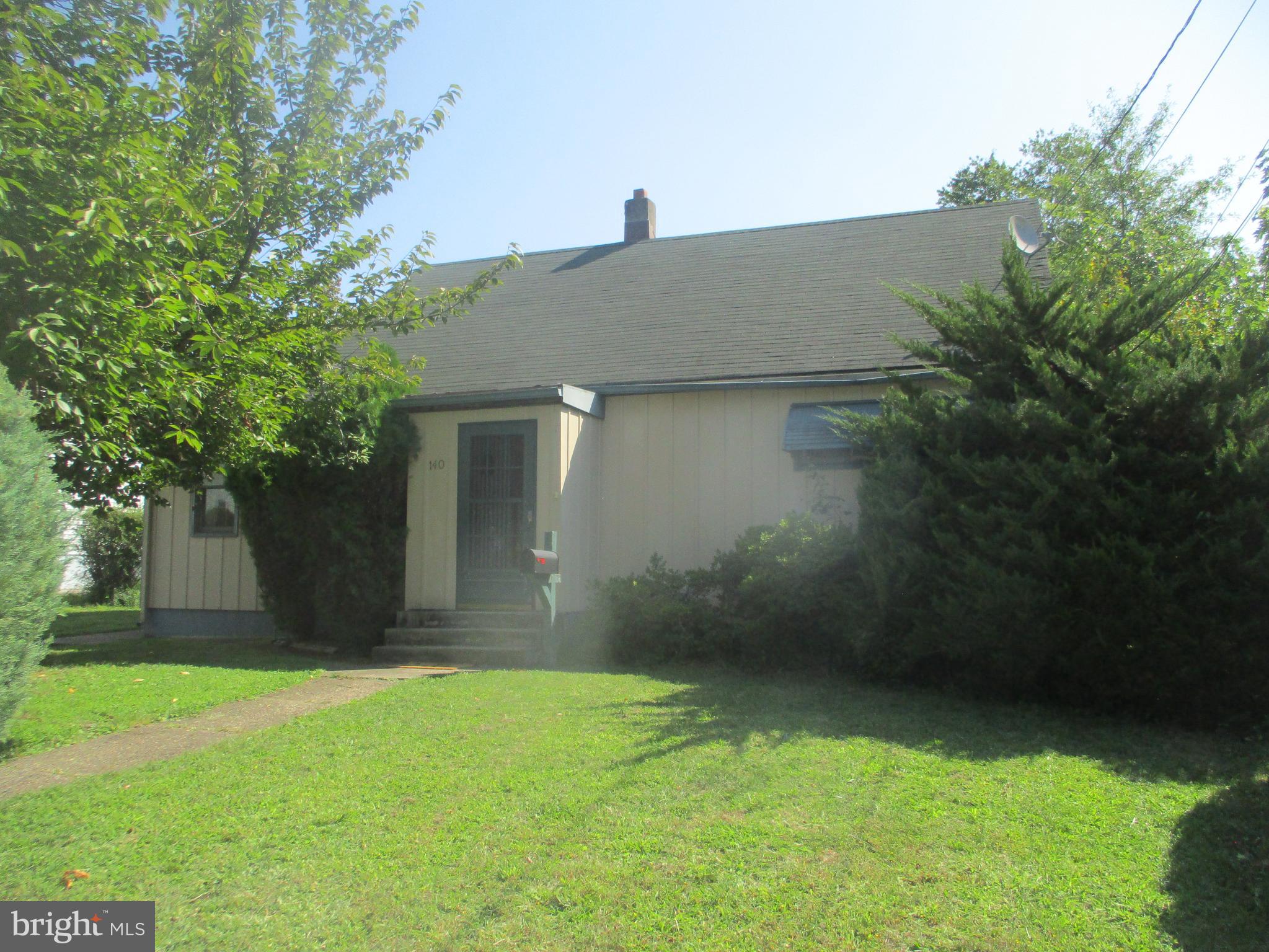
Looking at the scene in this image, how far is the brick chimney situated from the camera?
1565 cm

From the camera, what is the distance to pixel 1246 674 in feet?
20.0

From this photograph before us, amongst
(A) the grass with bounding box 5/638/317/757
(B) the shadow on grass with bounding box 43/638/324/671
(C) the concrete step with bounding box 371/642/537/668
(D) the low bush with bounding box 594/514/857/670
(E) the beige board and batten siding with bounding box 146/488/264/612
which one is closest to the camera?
(A) the grass with bounding box 5/638/317/757

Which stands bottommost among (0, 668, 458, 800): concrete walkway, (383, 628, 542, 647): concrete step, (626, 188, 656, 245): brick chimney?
(0, 668, 458, 800): concrete walkway

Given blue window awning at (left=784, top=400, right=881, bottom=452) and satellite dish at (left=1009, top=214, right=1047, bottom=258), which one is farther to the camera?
satellite dish at (left=1009, top=214, right=1047, bottom=258)

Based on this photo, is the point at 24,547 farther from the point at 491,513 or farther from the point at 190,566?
the point at 190,566

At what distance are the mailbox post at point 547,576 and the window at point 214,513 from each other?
18.2 ft

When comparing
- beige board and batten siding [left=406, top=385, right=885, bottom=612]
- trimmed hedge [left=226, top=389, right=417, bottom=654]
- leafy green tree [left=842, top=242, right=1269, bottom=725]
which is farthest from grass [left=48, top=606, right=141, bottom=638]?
leafy green tree [left=842, top=242, right=1269, bottom=725]

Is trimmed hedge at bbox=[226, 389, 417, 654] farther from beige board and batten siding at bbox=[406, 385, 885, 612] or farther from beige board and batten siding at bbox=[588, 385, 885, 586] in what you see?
beige board and batten siding at bbox=[588, 385, 885, 586]

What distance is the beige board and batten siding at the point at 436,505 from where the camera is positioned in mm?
10211

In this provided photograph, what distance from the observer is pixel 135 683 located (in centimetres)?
759

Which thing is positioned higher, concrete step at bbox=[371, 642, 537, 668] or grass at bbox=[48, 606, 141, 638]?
concrete step at bbox=[371, 642, 537, 668]

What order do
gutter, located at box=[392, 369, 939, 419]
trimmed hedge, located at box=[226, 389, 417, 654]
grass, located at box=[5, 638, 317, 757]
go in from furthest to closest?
trimmed hedge, located at box=[226, 389, 417, 654] → gutter, located at box=[392, 369, 939, 419] → grass, located at box=[5, 638, 317, 757]

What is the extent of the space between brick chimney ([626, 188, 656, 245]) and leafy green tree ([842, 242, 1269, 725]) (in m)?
8.86

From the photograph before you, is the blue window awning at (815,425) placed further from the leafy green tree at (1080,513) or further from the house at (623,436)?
the leafy green tree at (1080,513)
